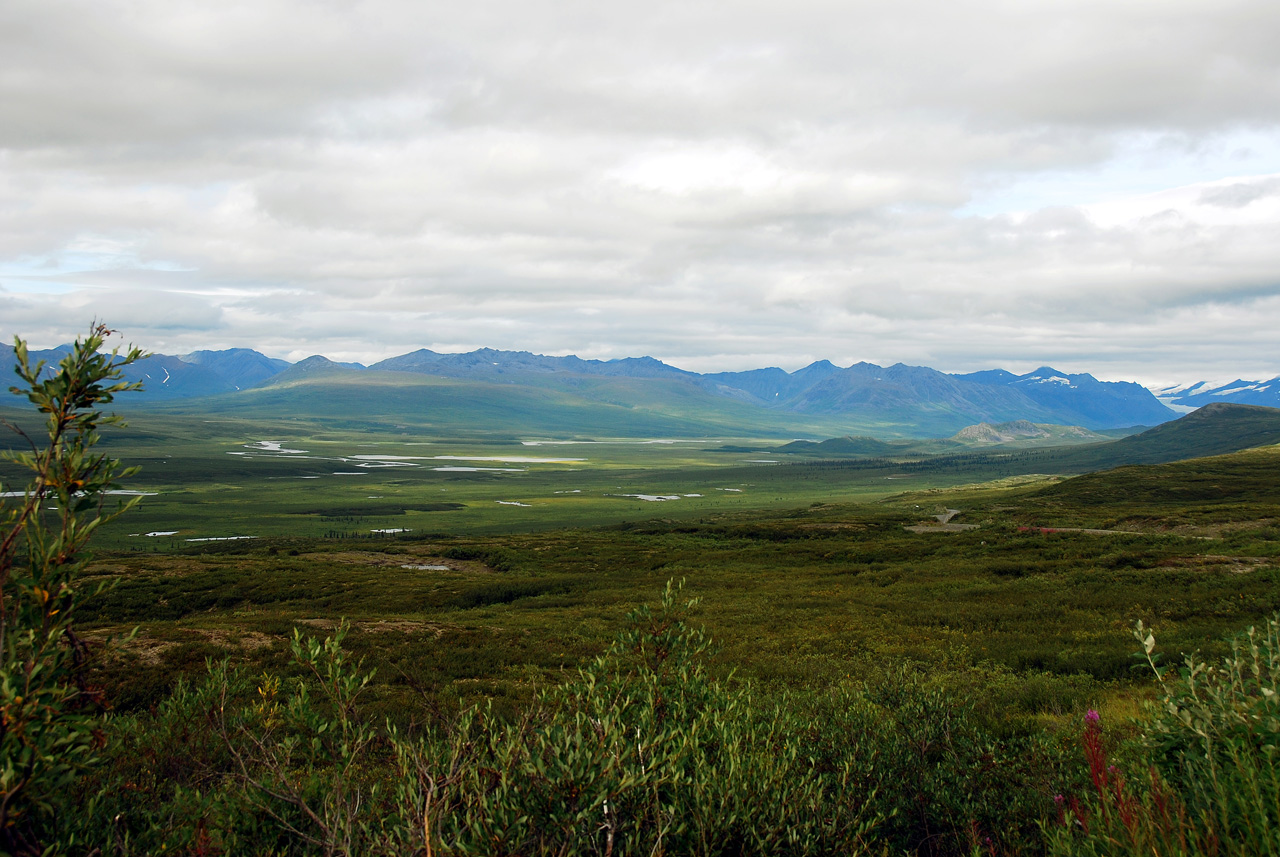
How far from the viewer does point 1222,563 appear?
3188 cm

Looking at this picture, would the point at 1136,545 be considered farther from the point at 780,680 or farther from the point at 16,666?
the point at 16,666

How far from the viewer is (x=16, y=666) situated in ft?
14.3

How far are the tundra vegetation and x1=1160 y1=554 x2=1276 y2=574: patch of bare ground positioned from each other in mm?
329

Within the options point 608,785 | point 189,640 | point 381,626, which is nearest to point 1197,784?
point 608,785

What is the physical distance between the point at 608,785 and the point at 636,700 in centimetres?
252

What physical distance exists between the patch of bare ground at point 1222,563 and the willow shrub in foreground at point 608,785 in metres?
29.8

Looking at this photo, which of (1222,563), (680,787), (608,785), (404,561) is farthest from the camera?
(404,561)

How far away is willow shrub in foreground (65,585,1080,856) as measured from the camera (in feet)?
16.4

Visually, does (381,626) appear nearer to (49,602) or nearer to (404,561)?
(49,602)

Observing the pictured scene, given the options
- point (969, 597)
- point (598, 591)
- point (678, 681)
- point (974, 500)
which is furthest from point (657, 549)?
point (974, 500)

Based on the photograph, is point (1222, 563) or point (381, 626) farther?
point (1222, 563)

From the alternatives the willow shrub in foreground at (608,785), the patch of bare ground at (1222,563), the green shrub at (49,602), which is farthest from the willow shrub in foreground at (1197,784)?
the patch of bare ground at (1222,563)

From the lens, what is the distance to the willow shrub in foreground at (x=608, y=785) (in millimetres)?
5004

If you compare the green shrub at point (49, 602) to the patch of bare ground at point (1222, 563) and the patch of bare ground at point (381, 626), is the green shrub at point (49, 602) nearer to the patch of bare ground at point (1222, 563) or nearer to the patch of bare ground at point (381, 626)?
the patch of bare ground at point (381, 626)
